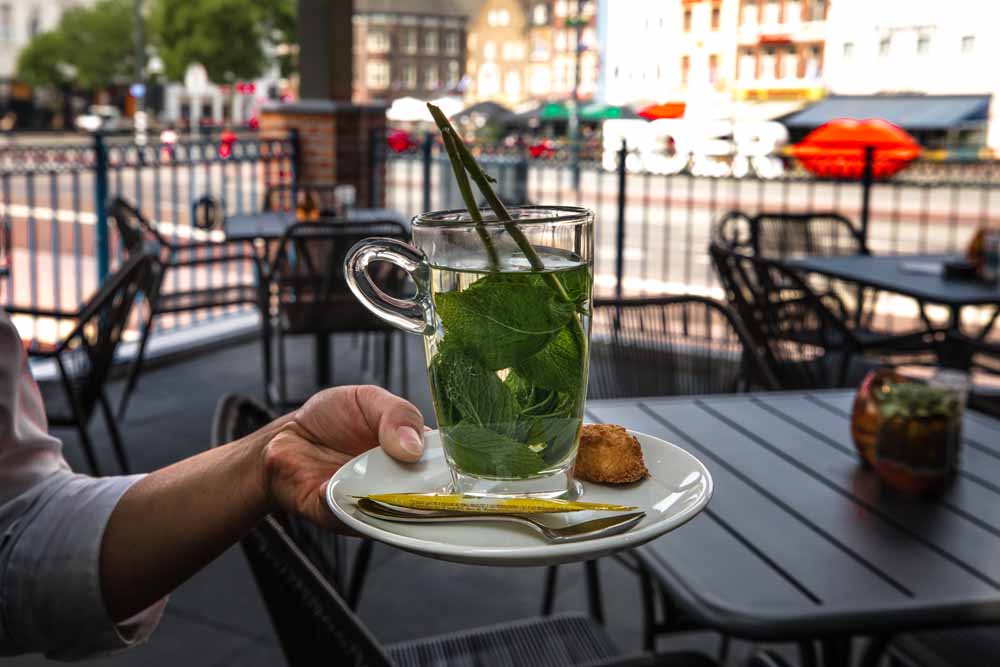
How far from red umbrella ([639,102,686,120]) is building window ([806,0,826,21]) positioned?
94 centimetres

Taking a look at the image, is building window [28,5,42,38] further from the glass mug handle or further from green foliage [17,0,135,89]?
the glass mug handle

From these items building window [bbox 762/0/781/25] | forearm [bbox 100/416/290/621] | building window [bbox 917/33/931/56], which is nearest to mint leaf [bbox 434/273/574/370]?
forearm [bbox 100/416/290/621]

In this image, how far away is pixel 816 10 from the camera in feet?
21.2

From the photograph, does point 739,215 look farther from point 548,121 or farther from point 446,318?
point 548,121

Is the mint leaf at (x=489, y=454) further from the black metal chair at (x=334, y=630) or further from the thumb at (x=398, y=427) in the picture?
the black metal chair at (x=334, y=630)

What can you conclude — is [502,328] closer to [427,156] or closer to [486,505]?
[486,505]

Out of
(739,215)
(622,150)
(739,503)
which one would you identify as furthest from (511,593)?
(622,150)

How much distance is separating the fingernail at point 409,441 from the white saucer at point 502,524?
0.02m

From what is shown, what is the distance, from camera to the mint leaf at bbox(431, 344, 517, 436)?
0.69m

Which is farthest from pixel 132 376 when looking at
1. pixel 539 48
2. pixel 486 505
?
pixel 539 48

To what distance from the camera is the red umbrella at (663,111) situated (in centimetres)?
656

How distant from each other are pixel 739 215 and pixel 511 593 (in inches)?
125

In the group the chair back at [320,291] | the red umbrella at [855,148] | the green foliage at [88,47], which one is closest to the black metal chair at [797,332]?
the chair back at [320,291]

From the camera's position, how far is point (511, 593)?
9.96 ft
